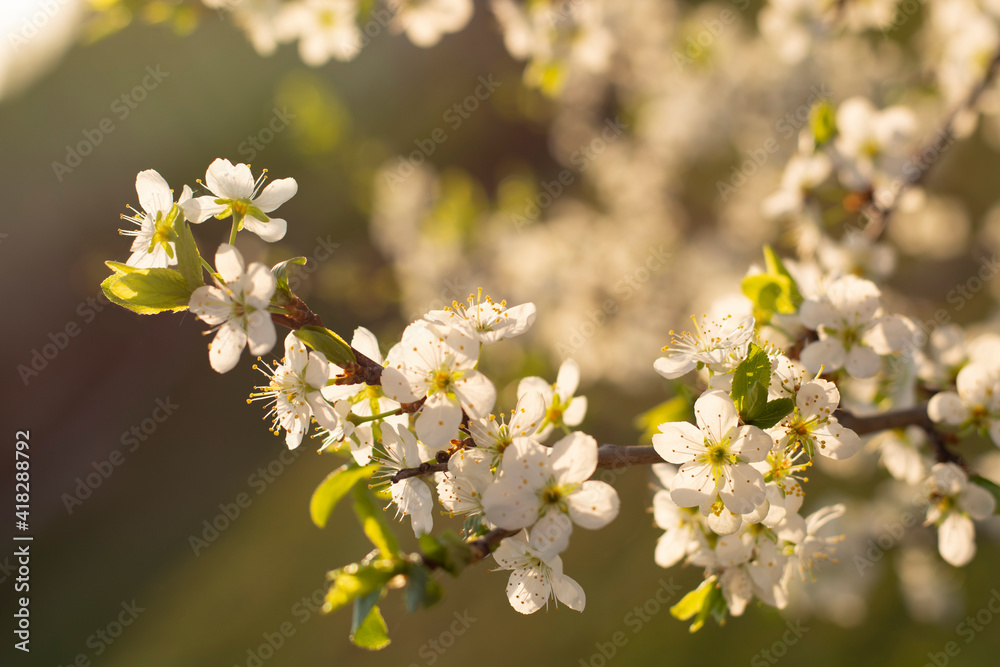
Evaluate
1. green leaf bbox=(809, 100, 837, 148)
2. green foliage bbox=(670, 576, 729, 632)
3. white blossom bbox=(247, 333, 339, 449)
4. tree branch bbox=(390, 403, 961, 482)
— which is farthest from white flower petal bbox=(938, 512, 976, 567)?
white blossom bbox=(247, 333, 339, 449)

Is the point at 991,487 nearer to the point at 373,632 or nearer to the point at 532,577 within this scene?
the point at 532,577

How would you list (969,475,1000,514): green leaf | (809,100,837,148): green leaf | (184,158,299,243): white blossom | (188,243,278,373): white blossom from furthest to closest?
(809,100,837,148): green leaf, (969,475,1000,514): green leaf, (184,158,299,243): white blossom, (188,243,278,373): white blossom

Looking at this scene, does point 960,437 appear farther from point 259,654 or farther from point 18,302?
point 18,302

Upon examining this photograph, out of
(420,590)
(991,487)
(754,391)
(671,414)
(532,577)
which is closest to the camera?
(420,590)

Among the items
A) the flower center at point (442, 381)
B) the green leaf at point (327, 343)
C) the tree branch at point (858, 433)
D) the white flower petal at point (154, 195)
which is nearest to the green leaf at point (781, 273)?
the tree branch at point (858, 433)

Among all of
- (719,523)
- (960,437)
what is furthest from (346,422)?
(960,437)

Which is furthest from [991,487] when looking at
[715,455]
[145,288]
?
[145,288]

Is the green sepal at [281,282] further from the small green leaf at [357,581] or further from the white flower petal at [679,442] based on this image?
the white flower petal at [679,442]

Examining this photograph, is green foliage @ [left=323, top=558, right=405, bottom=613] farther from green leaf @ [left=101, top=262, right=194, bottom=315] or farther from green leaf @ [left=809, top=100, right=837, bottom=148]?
green leaf @ [left=809, top=100, right=837, bottom=148]
